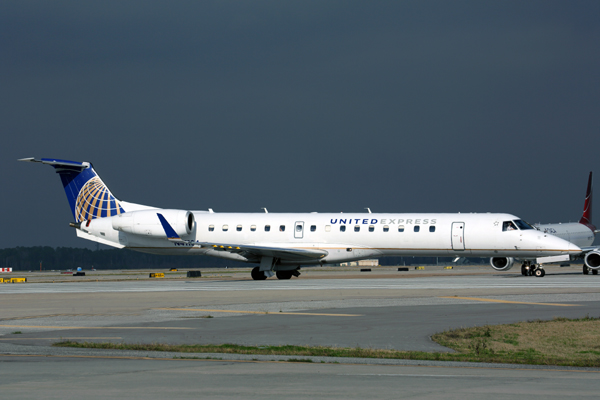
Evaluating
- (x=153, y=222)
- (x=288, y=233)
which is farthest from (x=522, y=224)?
(x=153, y=222)

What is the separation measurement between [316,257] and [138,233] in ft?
37.1

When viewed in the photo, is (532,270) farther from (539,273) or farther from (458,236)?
(458,236)

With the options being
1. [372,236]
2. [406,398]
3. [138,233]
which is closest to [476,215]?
[372,236]

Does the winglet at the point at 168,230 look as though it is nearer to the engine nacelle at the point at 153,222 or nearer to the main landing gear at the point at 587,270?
the engine nacelle at the point at 153,222

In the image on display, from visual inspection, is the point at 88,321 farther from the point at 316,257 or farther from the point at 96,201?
the point at 96,201

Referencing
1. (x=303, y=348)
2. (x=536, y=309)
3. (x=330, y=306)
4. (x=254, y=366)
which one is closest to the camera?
(x=254, y=366)

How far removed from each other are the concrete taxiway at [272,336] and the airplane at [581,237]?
14.9 meters

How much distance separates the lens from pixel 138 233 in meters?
44.2

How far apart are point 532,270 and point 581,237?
35.7m

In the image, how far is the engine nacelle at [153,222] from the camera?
4316 centimetres

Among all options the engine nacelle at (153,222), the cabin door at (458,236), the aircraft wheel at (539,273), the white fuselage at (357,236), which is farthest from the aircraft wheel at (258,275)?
the aircraft wheel at (539,273)

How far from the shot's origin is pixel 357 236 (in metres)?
41.8

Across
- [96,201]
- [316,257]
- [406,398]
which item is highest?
[96,201]

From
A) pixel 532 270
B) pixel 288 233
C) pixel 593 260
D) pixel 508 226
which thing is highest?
pixel 508 226
